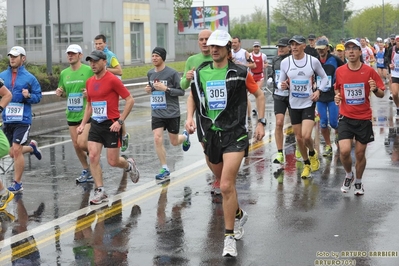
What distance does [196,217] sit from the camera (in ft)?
28.2

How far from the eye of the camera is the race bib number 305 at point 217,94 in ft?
24.2

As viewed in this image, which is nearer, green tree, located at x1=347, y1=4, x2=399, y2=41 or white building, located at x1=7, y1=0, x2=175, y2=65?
white building, located at x1=7, y1=0, x2=175, y2=65

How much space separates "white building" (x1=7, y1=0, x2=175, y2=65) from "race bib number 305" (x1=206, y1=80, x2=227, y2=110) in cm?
3795

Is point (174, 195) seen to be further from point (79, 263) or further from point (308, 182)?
point (79, 263)

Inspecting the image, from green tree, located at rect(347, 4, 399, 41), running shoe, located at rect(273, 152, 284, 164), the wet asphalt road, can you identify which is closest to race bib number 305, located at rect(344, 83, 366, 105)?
the wet asphalt road

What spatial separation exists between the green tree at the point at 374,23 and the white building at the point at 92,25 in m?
42.6

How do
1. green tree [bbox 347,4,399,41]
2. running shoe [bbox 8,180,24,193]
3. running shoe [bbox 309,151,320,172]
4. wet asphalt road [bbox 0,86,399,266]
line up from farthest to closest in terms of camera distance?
1. green tree [bbox 347,4,399,41]
2. running shoe [bbox 309,151,320,172]
3. running shoe [bbox 8,180,24,193]
4. wet asphalt road [bbox 0,86,399,266]

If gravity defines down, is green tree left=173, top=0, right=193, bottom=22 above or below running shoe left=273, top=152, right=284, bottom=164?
above

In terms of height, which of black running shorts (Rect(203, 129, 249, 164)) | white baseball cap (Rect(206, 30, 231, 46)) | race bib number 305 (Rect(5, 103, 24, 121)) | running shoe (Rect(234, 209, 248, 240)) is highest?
white baseball cap (Rect(206, 30, 231, 46))

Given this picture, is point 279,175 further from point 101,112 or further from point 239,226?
point 239,226

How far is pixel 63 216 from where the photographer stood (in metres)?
8.83

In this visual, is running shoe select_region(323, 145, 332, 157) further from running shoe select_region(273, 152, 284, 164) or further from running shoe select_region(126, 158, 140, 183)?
running shoe select_region(126, 158, 140, 183)

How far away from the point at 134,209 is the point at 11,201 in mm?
1709

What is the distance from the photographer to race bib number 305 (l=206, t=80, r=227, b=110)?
7375mm
